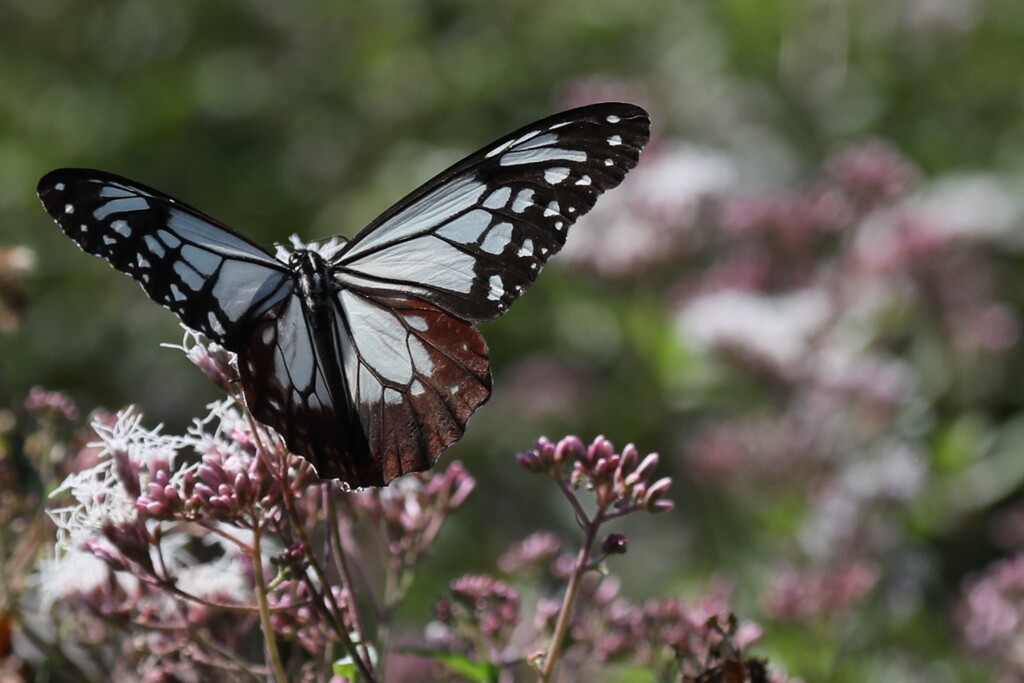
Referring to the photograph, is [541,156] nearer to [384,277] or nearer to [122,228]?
[384,277]

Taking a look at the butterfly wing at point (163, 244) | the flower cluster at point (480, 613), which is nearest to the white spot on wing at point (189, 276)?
the butterfly wing at point (163, 244)

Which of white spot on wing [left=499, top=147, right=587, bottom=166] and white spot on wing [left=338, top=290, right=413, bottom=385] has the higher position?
white spot on wing [left=499, top=147, right=587, bottom=166]

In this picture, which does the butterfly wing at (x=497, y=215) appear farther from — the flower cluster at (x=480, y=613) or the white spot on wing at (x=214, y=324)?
the flower cluster at (x=480, y=613)

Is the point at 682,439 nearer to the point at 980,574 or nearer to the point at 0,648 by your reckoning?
the point at 980,574

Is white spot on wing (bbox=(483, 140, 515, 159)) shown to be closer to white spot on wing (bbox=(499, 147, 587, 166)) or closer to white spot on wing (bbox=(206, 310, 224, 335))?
white spot on wing (bbox=(499, 147, 587, 166))

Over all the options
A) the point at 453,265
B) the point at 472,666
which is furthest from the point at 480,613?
the point at 453,265

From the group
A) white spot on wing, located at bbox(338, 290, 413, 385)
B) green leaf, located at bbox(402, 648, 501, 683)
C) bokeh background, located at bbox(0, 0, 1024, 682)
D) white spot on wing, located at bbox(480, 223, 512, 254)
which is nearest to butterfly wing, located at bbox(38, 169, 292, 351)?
white spot on wing, located at bbox(338, 290, 413, 385)

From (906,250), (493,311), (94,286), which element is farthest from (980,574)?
(94,286)

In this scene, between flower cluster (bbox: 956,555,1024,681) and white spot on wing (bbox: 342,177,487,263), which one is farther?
flower cluster (bbox: 956,555,1024,681)
